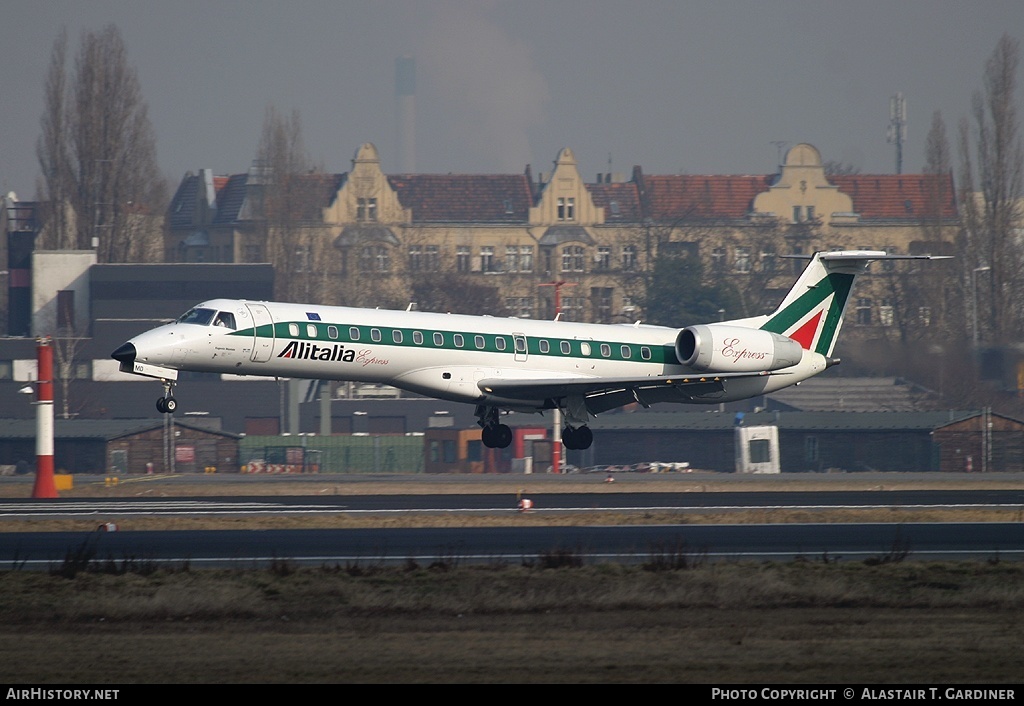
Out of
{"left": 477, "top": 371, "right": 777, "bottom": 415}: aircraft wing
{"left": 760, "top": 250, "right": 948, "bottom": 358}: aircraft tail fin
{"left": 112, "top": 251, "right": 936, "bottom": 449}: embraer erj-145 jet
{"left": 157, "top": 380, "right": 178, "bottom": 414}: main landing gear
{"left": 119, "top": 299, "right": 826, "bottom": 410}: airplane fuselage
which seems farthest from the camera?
{"left": 760, "top": 250, "right": 948, "bottom": 358}: aircraft tail fin

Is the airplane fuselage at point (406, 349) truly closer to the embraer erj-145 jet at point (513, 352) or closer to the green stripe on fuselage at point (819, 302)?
the embraer erj-145 jet at point (513, 352)

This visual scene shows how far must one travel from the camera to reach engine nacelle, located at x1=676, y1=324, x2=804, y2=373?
3659cm

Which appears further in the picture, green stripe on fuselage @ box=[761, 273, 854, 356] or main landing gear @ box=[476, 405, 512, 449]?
green stripe on fuselage @ box=[761, 273, 854, 356]

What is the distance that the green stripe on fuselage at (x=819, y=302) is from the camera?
38875 millimetres

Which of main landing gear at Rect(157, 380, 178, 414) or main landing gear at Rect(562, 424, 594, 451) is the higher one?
Answer: main landing gear at Rect(157, 380, 178, 414)

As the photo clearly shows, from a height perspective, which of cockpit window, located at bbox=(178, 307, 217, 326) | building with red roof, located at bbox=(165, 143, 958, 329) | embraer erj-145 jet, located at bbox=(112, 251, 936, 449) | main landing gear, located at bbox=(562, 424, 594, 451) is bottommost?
main landing gear, located at bbox=(562, 424, 594, 451)

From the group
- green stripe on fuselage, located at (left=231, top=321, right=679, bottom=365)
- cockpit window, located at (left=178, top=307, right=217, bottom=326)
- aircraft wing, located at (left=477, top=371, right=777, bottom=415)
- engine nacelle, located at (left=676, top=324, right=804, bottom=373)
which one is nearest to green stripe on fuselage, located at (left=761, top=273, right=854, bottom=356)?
engine nacelle, located at (left=676, top=324, right=804, bottom=373)

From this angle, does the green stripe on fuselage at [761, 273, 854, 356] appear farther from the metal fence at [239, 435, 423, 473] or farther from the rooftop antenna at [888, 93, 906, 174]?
the rooftop antenna at [888, 93, 906, 174]

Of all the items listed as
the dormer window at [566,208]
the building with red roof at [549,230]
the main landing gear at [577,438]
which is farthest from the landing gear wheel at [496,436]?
the dormer window at [566,208]

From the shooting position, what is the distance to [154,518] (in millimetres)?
30156

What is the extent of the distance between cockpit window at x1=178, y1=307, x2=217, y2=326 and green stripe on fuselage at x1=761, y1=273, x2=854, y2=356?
16.0 m

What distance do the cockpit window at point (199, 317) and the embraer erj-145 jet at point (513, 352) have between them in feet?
0.11

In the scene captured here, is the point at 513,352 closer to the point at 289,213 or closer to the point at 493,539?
the point at 493,539

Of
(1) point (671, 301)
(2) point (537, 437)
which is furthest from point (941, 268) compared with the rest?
(2) point (537, 437)
